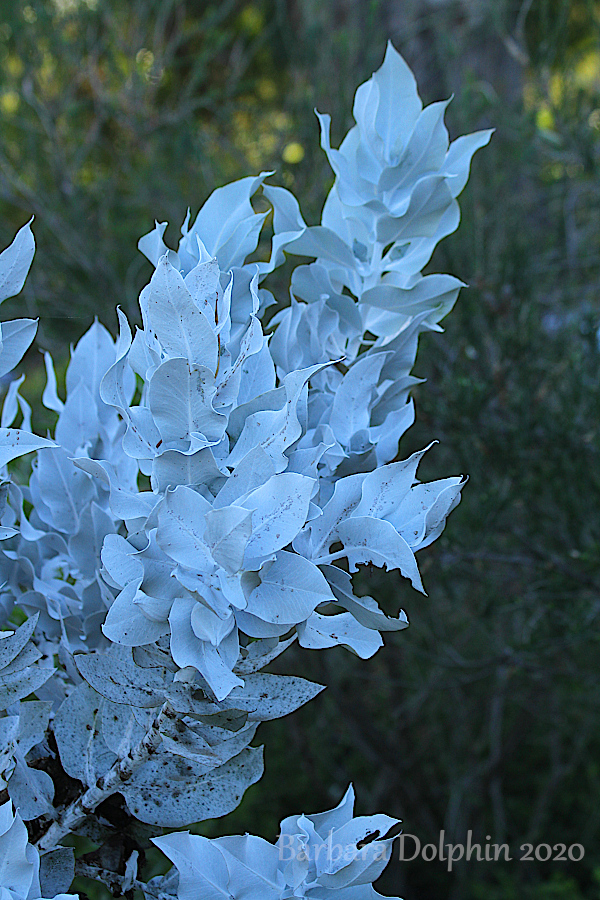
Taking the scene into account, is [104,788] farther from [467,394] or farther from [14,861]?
[467,394]

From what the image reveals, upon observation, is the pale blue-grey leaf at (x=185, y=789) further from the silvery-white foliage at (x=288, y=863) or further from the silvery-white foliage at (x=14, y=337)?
the silvery-white foliage at (x=14, y=337)

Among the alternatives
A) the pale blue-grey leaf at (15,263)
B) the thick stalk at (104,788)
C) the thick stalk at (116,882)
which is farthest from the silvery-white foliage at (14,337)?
the thick stalk at (116,882)

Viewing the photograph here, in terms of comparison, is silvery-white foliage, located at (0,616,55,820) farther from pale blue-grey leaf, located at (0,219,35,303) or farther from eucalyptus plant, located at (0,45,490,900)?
pale blue-grey leaf, located at (0,219,35,303)

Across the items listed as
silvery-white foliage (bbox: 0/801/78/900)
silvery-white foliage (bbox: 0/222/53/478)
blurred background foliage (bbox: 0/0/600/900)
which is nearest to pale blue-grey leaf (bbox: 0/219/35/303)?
silvery-white foliage (bbox: 0/222/53/478)

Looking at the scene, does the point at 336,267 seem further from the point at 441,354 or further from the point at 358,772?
the point at 358,772

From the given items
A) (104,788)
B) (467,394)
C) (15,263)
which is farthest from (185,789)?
(467,394)
